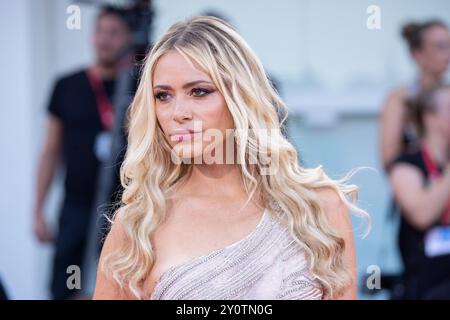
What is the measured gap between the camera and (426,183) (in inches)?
151

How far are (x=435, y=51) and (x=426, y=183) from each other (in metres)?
0.76

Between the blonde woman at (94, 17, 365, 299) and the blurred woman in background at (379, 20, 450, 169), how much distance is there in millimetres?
2041

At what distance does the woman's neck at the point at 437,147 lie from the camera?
389cm

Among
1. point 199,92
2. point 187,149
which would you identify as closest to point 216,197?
point 187,149

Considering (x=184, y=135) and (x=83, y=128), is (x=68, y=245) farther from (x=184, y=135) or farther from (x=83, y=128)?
(x=184, y=135)

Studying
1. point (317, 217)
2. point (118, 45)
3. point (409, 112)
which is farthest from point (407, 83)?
point (317, 217)

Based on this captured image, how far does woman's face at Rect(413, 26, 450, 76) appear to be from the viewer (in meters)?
4.19

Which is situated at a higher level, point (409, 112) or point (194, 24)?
point (194, 24)

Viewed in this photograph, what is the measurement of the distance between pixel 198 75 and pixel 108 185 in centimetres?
175

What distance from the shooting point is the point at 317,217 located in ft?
6.86

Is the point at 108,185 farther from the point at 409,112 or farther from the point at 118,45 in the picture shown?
the point at 409,112

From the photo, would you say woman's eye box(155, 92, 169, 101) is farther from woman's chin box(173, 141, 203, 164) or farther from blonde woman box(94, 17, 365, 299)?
woman's chin box(173, 141, 203, 164)

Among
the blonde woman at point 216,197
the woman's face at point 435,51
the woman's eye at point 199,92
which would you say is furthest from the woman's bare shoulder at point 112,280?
the woman's face at point 435,51

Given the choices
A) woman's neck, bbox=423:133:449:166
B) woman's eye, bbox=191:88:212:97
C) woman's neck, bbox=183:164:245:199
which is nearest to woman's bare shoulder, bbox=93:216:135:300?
woman's neck, bbox=183:164:245:199
